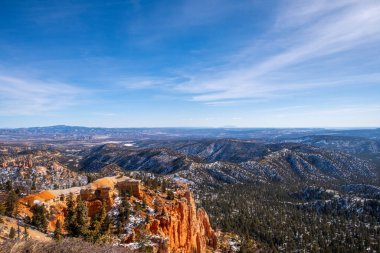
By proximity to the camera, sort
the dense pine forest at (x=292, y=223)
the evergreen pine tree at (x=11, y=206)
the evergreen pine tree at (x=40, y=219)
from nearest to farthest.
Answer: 1. the evergreen pine tree at (x=40, y=219)
2. the evergreen pine tree at (x=11, y=206)
3. the dense pine forest at (x=292, y=223)

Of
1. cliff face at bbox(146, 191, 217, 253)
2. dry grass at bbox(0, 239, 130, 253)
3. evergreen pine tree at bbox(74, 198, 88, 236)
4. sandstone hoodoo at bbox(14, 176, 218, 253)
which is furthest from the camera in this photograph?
cliff face at bbox(146, 191, 217, 253)

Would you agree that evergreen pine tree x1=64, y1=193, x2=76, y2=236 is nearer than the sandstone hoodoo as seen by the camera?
Yes

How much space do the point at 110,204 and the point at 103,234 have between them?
36.1ft

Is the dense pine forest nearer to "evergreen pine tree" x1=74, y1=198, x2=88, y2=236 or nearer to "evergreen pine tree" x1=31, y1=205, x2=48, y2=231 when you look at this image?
"evergreen pine tree" x1=74, y1=198, x2=88, y2=236

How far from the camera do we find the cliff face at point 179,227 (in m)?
50.8

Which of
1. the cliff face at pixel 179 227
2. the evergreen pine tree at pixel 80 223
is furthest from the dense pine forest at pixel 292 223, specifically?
the evergreen pine tree at pixel 80 223

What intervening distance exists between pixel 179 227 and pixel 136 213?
1057 centimetres

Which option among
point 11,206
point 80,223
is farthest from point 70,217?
point 11,206

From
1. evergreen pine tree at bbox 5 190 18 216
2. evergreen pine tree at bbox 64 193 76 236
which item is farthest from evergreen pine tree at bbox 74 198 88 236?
evergreen pine tree at bbox 5 190 18 216

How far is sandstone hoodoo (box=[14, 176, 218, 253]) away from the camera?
146 ft

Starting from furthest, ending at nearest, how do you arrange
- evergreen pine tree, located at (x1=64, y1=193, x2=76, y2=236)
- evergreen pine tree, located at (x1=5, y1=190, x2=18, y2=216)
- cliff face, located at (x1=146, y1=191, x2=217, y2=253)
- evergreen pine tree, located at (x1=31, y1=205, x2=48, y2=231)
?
1. cliff face, located at (x1=146, y1=191, x2=217, y2=253)
2. evergreen pine tree, located at (x1=5, y1=190, x2=18, y2=216)
3. evergreen pine tree, located at (x1=64, y1=193, x2=76, y2=236)
4. evergreen pine tree, located at (x1=31, y1=205, x2=48, y2=231)

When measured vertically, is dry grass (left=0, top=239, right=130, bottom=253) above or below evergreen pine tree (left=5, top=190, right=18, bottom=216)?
above

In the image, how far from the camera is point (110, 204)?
5388cm

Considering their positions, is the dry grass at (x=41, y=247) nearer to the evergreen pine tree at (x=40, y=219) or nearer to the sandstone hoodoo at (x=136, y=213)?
the sandstone hoodoo at (x=136, y=213)
